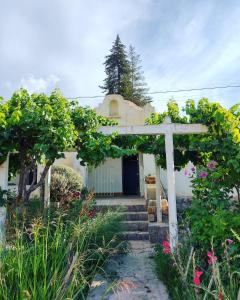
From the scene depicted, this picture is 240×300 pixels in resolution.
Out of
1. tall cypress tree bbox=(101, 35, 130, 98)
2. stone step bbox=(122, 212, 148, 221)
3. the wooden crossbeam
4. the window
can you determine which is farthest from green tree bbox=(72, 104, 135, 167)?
tall cypress tree bbox=(101, 35, 130, 98)

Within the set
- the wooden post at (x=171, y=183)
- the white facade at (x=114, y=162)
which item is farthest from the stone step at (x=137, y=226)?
the white facade at (x=114, y=162)

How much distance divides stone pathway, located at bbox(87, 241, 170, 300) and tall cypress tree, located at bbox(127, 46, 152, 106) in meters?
23.5

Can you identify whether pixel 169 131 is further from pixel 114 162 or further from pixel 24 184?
pixel 114 162

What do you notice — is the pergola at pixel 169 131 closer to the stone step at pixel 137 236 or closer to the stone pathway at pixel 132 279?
the stone pathway at pixel 132 279

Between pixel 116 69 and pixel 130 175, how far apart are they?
64.4 feet

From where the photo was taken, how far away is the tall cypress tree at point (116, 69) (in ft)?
95.0

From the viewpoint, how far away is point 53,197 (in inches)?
351

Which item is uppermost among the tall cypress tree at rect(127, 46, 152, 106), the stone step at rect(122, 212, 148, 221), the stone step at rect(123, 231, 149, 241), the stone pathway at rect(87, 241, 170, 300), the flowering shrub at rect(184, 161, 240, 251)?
the tall cypress tree at rect(127, 46, 152, 106)

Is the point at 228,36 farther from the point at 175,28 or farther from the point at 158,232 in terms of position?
the point at 158,232

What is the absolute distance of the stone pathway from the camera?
11.7 ft

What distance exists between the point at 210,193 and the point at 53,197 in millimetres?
5831

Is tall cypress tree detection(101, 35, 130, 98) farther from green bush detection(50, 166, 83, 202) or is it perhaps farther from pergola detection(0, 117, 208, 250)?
pergola detection(0, 117, 208, 250)

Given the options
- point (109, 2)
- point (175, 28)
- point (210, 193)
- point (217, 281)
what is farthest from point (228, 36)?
Answer: point (217, 281)

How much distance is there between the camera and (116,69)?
3009 cm
